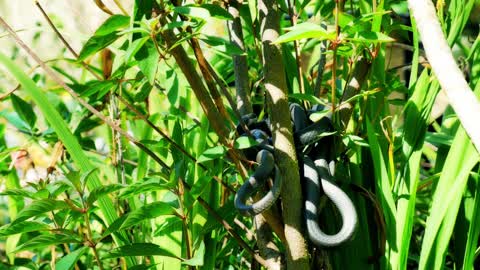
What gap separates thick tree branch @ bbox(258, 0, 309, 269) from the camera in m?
0.86

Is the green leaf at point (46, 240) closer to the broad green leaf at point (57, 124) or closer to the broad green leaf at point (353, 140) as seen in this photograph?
the broad green leaf at point (57, 124)

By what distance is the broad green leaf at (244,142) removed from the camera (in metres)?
0.81

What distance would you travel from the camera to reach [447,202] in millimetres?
921

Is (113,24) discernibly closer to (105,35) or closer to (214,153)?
(105,35)

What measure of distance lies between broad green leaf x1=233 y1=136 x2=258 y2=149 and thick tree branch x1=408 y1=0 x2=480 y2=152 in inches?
10.9

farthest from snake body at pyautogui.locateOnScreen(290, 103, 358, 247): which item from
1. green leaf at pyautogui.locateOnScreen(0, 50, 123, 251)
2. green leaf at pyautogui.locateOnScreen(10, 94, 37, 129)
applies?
green leaf at pyautogui.locateOnScreen(10, 94, 37, 129)

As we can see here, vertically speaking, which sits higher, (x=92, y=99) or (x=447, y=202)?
(x=92, y=99)

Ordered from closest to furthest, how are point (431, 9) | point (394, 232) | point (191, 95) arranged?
point (431, 9) → point (394, 232) → point (191, 95)

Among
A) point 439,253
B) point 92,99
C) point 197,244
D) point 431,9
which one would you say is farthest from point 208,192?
point 431,9

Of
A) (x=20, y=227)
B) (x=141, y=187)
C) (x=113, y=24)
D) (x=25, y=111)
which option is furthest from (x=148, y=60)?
(x=25, y=111)

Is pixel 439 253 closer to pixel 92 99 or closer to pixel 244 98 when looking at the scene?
pixel 244 98

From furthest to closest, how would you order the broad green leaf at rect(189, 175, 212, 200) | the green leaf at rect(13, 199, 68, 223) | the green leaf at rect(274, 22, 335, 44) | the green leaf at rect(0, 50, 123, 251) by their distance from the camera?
the green leaf at rect(0, 50, 123, 251), the broad green leaf at rect(189, 175, 212, 200), the green leaf at rect(13, 199, 68, 223), the green leaf at rect(274, 22, 335, 44)

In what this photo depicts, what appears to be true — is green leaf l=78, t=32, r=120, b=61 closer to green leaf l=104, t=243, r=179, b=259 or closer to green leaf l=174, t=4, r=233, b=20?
green leaf l=174, t=4, r=233, b=20

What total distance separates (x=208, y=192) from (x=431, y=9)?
0.58 metres
